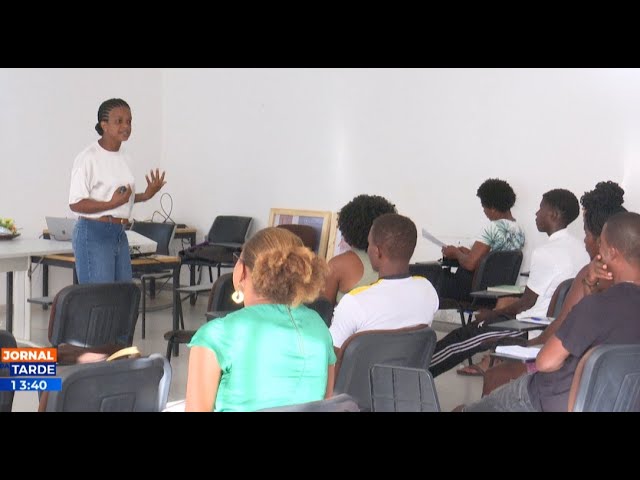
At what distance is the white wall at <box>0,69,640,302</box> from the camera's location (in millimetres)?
6738

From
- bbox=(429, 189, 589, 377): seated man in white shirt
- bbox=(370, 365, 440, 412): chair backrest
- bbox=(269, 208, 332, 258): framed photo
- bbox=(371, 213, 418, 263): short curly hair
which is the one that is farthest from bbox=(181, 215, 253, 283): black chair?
bbox=(370, 365, 440, 412): chair backrest

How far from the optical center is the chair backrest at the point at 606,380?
2475 millimetres

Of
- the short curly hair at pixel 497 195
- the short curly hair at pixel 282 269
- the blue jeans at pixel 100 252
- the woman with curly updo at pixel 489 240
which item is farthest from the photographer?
the short curly hair at pixel 497 195

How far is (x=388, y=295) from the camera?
3.19 meters

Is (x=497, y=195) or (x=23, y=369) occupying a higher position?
(x=497, y=195)

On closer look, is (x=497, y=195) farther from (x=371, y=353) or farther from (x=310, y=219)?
(x=371, y=353)

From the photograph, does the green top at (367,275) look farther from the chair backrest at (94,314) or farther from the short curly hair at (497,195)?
the short curly hair at (497,195)

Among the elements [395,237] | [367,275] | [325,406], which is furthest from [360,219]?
[325,406]

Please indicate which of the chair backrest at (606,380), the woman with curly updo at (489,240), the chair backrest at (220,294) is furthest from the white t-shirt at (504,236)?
the chair backrest at (606,380)

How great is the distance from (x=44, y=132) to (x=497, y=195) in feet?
14.7

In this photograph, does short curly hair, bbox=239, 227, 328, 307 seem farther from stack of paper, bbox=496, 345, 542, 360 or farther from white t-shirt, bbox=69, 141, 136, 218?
white t-shirt, bbox=69, 141, 136, 218

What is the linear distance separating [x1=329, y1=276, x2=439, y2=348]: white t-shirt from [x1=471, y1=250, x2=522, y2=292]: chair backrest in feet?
9.09

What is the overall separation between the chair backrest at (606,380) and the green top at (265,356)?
2.54 feet
